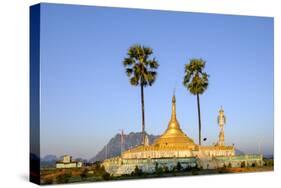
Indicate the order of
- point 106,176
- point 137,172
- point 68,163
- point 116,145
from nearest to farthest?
1. point 68,163
2. point 106,176
3. point 116,145
4. point 137,172

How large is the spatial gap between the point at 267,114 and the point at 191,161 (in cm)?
249

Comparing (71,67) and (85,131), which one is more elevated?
(71,67)

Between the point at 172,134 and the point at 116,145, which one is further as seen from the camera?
the point at 172,134

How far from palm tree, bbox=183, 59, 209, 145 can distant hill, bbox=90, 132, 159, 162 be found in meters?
1.73

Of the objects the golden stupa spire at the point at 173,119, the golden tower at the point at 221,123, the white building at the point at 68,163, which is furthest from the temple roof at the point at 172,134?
the white building at the point at 68,163

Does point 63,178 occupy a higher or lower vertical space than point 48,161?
lower

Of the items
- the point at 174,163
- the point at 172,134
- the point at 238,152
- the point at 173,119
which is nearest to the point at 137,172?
the point at 174,163

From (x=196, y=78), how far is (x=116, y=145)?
8.49 ft

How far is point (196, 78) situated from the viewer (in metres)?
20.4

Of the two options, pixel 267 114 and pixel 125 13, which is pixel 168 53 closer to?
pixel 125 13

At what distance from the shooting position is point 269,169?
21578mm

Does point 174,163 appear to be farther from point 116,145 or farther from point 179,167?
point 116,145

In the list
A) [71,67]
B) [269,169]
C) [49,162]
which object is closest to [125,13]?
[71,67]

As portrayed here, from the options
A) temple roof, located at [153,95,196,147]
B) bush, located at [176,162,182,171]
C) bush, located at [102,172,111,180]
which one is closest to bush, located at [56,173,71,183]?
bush, located at [102,172,111,180]
